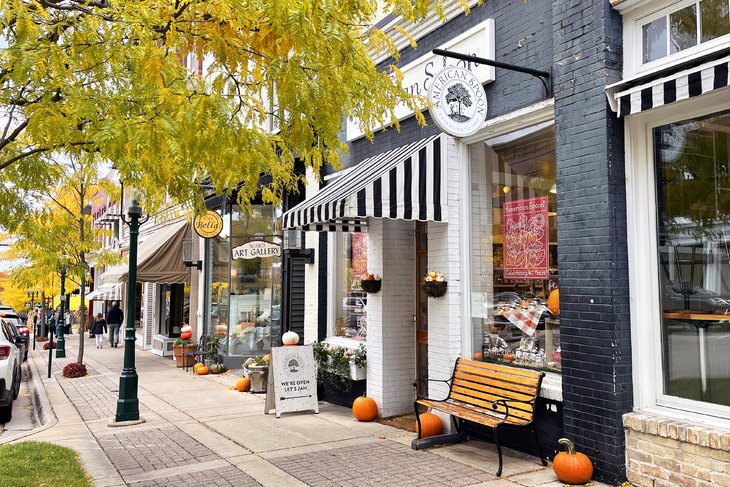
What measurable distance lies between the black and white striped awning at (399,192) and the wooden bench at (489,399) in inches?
74.6

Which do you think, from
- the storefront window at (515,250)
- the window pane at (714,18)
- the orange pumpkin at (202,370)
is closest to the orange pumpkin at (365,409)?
the storefront window at (515,250)

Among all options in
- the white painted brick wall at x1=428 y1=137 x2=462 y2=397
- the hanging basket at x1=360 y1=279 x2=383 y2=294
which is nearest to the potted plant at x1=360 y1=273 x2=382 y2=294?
the hanging basket at x1=360 y1=279 x2=383 y2=294

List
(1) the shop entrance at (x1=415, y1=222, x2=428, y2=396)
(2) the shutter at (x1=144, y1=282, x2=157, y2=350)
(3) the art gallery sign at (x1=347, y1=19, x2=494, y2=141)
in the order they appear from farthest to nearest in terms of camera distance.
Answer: (2) the shutter at (x1=144, y1=282, x2=157, y2=350) → (1) the shop entrance at (x1=415, y1=222, x2=428, y2=396) → (3) the art gallery sign at (x1=347, y1=19, x2=494, y2=141)

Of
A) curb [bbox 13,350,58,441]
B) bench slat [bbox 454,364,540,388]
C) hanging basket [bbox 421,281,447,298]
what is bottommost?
curb [bbox 13,350,58,441]

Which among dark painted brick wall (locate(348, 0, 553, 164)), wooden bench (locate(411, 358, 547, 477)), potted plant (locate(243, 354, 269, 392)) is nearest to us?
wooden bench (locate(411, 358, 547, 477))

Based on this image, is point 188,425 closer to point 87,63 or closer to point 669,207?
point 87,63

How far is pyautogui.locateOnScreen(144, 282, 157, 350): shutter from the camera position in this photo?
20891mm

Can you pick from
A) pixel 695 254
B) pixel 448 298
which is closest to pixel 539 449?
pixel 448 298

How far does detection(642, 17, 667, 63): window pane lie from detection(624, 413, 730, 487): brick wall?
10.5 ft

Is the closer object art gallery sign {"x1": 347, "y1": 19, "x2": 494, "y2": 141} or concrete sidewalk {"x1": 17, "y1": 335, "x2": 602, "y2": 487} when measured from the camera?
concrete sidewalk {"x1": 17, "y1": 335, "x2": 602, "y2": 487}

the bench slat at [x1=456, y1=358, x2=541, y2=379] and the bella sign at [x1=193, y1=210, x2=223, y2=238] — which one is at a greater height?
the bella sign at [x1=193, y1=210, x2=223, y2=238]

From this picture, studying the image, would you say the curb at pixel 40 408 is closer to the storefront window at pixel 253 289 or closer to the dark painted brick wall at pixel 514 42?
the storefront window at pixel 253 289

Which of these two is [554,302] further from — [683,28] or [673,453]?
[683,28]

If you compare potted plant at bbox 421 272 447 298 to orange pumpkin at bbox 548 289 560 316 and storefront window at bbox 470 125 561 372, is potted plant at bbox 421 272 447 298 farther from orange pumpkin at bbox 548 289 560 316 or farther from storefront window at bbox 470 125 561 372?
orange pumpkin at bbox 548 289 560 316
